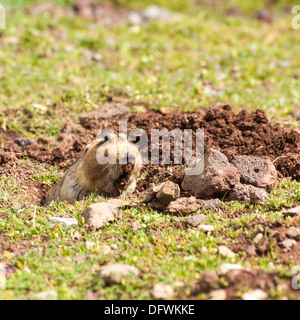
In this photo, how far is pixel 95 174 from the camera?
4.68m

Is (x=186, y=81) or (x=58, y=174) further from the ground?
(x=186, y=81)

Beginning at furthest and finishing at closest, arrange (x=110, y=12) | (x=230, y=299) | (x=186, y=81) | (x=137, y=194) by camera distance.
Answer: (x=110, y=12) < (x=186, y=81) < (x=137, y=194) < (x=230, y=299)

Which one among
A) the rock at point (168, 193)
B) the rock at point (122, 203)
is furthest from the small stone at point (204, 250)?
the rock at point (122, 203)

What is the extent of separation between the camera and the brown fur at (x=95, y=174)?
460cm

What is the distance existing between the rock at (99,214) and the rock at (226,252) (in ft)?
3.68

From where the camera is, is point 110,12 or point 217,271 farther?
point 110,12

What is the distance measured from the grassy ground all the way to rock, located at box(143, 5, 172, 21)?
1.57 ft

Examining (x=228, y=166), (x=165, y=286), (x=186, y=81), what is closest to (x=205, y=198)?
(x=228, y=166)

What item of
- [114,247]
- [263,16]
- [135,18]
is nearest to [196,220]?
[114,247]

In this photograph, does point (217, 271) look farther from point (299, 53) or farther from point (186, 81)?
point (299, 53)

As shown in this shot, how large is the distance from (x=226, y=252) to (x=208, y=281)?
0.46 meters

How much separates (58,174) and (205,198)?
198 cm

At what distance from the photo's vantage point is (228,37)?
9.83m

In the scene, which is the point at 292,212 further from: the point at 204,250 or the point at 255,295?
the point at 255,295
